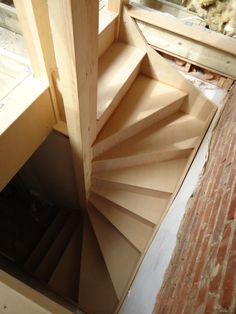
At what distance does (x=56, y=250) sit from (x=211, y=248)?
2.16 metres

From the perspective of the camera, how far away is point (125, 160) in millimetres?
2248

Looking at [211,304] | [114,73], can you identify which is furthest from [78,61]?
[211,304]

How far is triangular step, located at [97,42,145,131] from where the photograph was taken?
197 centimetres

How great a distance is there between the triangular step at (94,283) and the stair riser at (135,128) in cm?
99

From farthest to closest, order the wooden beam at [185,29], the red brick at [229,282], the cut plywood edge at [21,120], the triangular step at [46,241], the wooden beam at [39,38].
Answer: the triangular step at [46,241] < the wooden beam at [185,29] < the cut plywood edge at [21,120] < the wooden beam at [39,38] < the red brick at [229,282]

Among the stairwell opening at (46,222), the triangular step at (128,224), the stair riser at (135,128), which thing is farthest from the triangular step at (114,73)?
the triangular step at (128,224)

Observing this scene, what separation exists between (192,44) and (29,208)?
281 cm

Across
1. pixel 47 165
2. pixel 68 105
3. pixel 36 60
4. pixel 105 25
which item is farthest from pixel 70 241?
pixel 105 25

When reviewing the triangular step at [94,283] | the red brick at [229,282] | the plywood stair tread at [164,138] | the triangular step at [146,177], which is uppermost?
the plywood stair tread at [164,138]

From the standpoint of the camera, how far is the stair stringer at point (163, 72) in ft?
7.29

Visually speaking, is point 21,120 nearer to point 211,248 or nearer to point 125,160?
point 125,160

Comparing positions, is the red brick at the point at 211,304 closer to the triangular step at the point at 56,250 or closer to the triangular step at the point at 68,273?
the triangular step at the point at 68,273

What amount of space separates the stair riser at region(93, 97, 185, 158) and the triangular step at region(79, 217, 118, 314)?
988 mm

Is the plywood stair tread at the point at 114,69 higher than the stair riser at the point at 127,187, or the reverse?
the plywood stair tread at the point at 114,69
